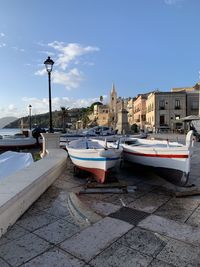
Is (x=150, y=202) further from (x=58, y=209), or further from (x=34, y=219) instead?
(x=34, y=219)

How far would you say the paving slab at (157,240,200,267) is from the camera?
2830mm

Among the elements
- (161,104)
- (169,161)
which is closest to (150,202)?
(169,161)

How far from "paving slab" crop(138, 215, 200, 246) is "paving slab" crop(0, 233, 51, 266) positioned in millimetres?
A: 1584

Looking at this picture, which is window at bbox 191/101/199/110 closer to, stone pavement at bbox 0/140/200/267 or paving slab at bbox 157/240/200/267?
stone pavement at bbox 0/140/200/267

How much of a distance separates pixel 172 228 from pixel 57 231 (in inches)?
70.5

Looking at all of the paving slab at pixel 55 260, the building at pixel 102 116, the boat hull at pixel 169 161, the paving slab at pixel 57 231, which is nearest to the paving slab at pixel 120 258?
the paving slab at pixel 55 260

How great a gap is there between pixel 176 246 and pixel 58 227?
1774 mm

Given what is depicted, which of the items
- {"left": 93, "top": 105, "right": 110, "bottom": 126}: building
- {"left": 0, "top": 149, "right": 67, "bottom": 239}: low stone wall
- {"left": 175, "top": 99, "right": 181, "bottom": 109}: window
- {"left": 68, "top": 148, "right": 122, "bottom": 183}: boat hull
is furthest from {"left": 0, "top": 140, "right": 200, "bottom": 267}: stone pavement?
{"left": 93, "top": 105, "right": 110, "bottom": 126}: building

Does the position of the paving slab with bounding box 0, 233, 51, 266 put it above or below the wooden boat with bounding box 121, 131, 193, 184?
below

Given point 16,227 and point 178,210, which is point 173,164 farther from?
point 16,227

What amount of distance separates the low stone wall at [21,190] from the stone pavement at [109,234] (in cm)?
15

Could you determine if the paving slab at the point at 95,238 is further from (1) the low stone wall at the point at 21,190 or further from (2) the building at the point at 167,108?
(2) the building at the point at 167,108

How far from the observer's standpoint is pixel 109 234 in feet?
11.4

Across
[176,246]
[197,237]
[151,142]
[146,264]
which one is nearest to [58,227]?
[146,264]
